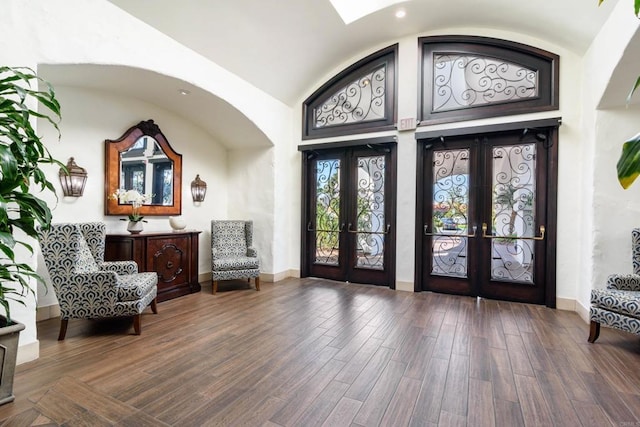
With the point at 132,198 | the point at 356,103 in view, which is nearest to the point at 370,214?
the point at 356,103

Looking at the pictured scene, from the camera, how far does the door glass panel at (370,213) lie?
4727 millimetres

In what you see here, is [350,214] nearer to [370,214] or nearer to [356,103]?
[370,214]

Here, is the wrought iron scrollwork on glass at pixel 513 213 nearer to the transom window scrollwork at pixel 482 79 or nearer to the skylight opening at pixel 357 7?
the transom window scrollwork at pixel 482 79

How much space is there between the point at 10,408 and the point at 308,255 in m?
3.90

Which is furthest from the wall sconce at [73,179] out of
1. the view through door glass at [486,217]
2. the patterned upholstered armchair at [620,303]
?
the patterned upholstered armchair at [620,303]

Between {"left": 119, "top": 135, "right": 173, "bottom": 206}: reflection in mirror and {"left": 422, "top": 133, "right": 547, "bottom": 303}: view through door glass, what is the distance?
3871mm

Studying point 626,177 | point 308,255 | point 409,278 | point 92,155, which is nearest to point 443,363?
point 626,177

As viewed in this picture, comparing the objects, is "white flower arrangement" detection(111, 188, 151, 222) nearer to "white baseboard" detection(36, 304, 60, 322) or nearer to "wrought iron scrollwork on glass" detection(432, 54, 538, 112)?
"white baseboard" detection(36, 304, 60, 322)

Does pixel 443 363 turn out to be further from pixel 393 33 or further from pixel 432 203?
pixel 393 33

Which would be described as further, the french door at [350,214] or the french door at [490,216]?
the french door at [350,214]

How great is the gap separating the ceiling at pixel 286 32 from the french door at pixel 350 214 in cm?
132

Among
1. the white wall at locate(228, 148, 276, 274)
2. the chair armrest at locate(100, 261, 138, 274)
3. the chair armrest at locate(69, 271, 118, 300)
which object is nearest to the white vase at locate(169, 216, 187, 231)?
the chair armrest at locate(100, 261, 138, 274)

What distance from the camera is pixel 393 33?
441cm

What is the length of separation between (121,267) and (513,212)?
15.9 feet
